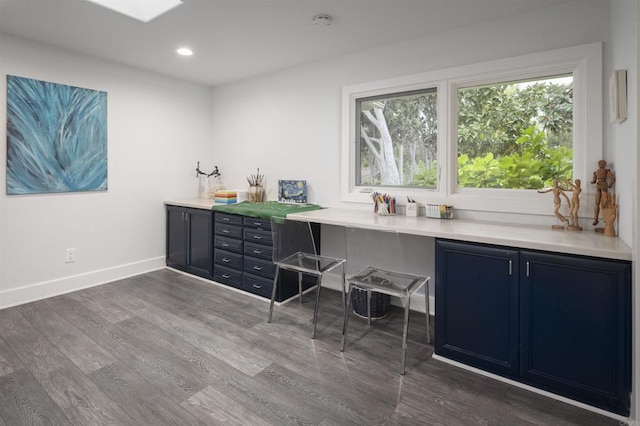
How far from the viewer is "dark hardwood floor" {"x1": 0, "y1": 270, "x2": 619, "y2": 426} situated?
5.70ft

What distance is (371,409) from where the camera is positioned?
5.86 feet

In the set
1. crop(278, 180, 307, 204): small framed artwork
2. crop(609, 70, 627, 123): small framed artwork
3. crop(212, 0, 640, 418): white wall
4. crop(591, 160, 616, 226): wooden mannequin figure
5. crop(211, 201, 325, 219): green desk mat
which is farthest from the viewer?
crop(278, 180, 307, 204): small framed artwork

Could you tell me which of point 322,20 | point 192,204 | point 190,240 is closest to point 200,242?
point 190,240

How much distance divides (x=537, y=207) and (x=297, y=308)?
2.05 m

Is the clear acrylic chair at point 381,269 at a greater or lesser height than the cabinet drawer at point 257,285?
greater

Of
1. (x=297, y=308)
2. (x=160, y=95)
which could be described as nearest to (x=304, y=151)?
(x=297, y=308)

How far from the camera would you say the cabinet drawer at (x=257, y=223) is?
3.27 m

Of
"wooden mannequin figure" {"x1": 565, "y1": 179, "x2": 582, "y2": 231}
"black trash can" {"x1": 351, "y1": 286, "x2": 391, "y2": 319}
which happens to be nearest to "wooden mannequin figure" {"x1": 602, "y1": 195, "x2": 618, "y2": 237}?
"wooden mannequin figure" {"x1": 565, "y1": 179, "x2": 582, "y2": 231}

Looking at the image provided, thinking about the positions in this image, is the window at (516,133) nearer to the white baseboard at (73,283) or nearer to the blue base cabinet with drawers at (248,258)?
the blue base cabinet with drawers at (248,258)

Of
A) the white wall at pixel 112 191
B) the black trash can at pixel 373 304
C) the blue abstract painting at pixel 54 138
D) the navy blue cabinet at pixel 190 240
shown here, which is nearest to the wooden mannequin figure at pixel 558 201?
the black trash can at pixel 373 304

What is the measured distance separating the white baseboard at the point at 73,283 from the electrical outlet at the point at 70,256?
0.55 feet

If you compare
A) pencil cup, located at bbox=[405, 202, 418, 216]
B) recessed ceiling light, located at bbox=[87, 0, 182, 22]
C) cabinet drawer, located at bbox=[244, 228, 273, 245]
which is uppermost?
recessed ceiling light, located at bbox=[87, 0, 182, 22]

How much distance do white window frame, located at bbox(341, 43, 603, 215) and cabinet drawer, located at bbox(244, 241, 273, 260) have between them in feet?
2.95

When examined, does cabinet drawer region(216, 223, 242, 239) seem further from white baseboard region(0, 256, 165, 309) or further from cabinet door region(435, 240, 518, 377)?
cabinet door region(435, 240, 518, 377)
